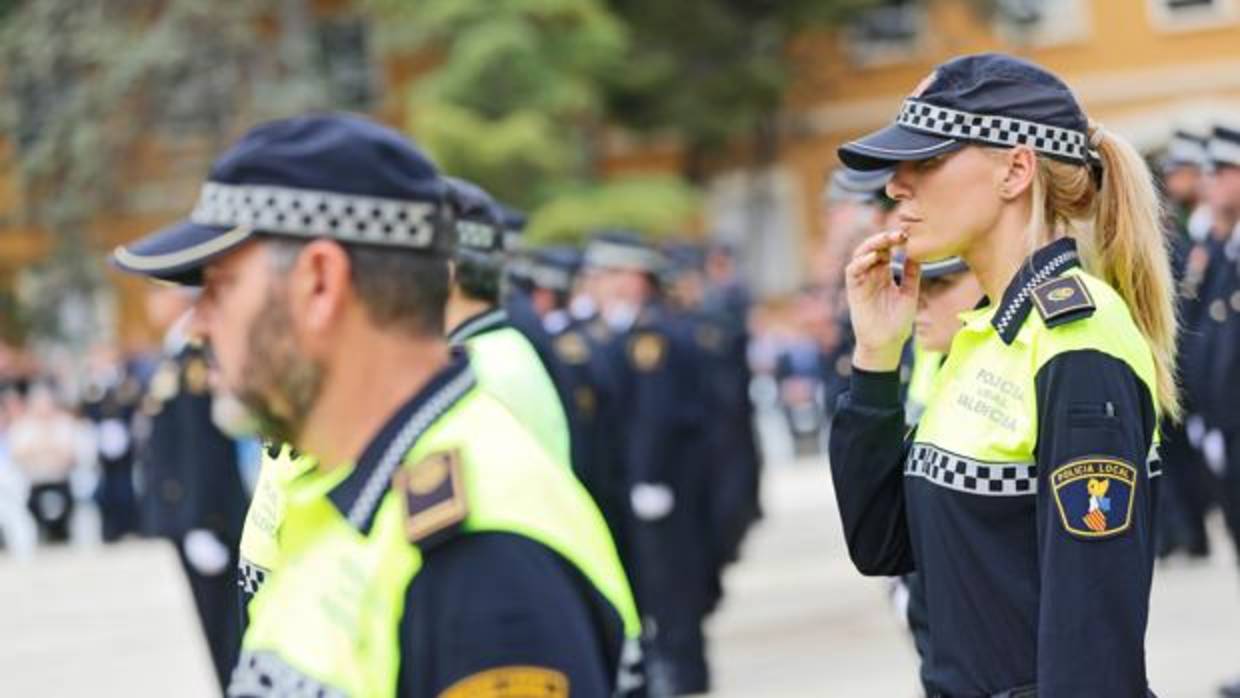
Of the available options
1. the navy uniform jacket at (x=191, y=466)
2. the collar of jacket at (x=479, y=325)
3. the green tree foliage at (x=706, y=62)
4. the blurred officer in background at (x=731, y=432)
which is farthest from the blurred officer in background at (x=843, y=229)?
the green tree foliage at (x=706, y=62)

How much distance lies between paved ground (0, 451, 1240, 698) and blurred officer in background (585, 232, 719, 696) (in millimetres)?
340

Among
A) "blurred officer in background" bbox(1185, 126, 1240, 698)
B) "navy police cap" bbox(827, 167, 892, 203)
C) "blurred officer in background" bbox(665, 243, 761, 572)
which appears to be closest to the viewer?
"navy police cap" bbox(827, 167, 892, 203)

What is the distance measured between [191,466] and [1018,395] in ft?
16.2

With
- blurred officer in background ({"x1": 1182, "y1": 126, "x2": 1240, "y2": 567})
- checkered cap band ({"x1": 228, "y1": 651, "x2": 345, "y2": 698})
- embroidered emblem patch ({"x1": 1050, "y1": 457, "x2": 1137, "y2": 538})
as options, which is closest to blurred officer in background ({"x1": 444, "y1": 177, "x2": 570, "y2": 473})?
embroidered emblem patch ({"x1": 1050, "y1": 457, "x2": 1137, "y2": 538})

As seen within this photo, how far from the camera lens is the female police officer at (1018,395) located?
3.47 metres

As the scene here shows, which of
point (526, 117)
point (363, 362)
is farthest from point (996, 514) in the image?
point (526, 117)

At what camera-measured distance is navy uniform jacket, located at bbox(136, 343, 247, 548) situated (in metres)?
7.96

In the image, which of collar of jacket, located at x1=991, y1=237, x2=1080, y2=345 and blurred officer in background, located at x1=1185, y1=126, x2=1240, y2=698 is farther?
blurred officer in background, located at x1=1185, y1=126, x2=1240, y2=698

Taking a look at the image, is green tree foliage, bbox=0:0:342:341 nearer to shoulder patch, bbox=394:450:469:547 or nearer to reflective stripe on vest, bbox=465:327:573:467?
reflective stripe on vest, bbox=465:327:573:467

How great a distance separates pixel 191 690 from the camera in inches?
439

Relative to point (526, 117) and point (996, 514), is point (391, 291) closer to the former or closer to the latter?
point (996, 514)

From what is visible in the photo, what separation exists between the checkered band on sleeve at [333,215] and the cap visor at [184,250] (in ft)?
0.08

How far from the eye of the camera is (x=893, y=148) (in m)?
3.87

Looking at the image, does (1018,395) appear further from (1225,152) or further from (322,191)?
(1225,152)
